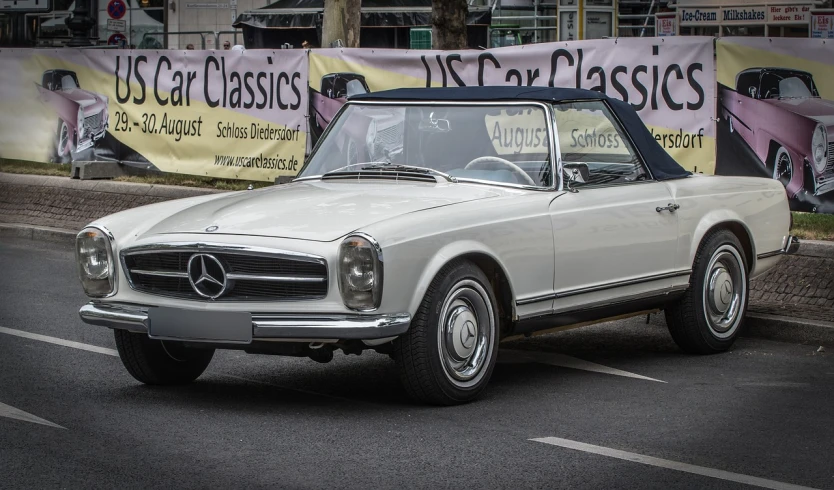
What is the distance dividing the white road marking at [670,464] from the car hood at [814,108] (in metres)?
5.22

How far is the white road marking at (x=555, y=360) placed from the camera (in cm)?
764

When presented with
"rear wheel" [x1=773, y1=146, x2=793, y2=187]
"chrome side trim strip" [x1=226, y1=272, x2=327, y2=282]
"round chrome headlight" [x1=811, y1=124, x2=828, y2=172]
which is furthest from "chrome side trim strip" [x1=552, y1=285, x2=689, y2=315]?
"rear wheel" [x1=773, y1=146, x2=793, y2=187]

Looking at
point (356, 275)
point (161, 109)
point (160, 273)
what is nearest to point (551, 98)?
point (356, 275)

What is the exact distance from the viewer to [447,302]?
633 centimetres

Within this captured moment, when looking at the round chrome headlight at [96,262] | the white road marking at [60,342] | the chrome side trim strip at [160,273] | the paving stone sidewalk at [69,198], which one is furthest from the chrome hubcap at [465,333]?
the paving stone sidewalk at [69,198]

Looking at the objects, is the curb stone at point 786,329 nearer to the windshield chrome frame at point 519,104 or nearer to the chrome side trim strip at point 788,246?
the chrome side trim strip at point 788,246

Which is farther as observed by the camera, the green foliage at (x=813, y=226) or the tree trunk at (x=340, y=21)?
the tree trunk at (x=340, y=21)

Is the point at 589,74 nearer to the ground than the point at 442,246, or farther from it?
farther from it

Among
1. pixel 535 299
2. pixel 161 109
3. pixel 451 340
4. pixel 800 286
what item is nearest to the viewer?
pixel 451 340

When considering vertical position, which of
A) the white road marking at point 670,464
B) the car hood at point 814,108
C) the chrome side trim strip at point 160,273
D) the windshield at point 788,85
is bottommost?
the white road marking at point 670,464

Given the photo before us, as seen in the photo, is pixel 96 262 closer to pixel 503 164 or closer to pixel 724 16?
pixel 503 164

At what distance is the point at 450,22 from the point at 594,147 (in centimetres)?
933

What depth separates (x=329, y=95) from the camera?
556 inches

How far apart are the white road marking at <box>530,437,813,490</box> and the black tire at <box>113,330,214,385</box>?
2.15 m
